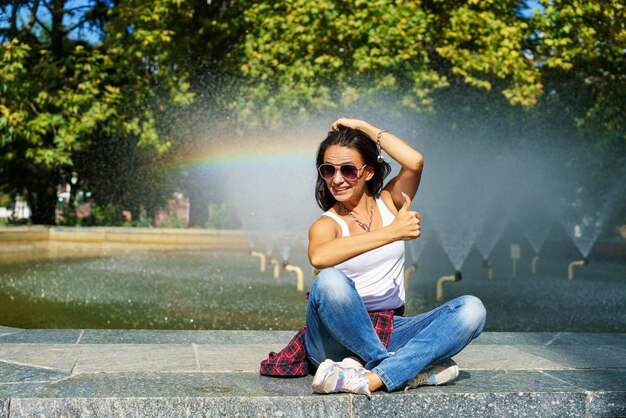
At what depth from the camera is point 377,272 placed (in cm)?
443

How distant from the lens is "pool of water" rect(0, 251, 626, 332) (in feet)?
30.7

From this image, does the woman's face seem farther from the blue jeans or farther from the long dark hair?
the blue jeans

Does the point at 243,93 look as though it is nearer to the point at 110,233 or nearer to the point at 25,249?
the point at 110,233

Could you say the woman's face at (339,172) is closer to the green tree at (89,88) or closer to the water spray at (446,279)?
the water spray at (446,279)

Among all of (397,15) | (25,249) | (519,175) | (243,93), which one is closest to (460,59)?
(397,15)

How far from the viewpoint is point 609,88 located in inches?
966

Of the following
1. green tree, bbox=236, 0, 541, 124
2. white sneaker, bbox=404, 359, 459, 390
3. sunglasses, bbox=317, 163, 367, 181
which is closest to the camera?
white sneaker, bbox=404, 359, 459, 390

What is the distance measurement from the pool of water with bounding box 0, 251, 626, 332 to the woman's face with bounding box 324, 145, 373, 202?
14.6 ft

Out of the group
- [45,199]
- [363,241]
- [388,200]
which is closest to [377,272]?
[363,241]

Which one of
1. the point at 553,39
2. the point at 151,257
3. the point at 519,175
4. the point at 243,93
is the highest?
the point at 553,39

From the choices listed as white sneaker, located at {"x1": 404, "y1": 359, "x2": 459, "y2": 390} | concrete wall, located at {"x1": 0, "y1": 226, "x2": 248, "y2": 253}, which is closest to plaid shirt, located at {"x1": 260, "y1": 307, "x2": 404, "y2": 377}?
white sneaker, located at {"x1": 404, "y1": 359, "x2": 459, "y2": 390}

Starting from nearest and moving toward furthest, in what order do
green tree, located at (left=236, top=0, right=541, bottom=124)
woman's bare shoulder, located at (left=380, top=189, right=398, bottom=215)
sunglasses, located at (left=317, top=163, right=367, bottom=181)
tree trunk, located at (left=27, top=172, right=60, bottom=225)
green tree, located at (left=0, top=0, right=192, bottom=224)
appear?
sunglasses, located at (left=317, top=163, right=367, bottom=181) < woman's bare shoulder, located at (left=380, top=189, right=398, bottom=215) < green tree, located at (left=236, top=0, right=541, bottom=124) < green tree, located at (left=0, top=0, right=192, bottom=224) < tree trunk, located at (left=27, top=172, right=60, bottom=225)

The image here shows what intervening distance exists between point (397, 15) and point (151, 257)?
9.03 meters

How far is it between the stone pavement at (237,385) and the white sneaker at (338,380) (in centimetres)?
4
